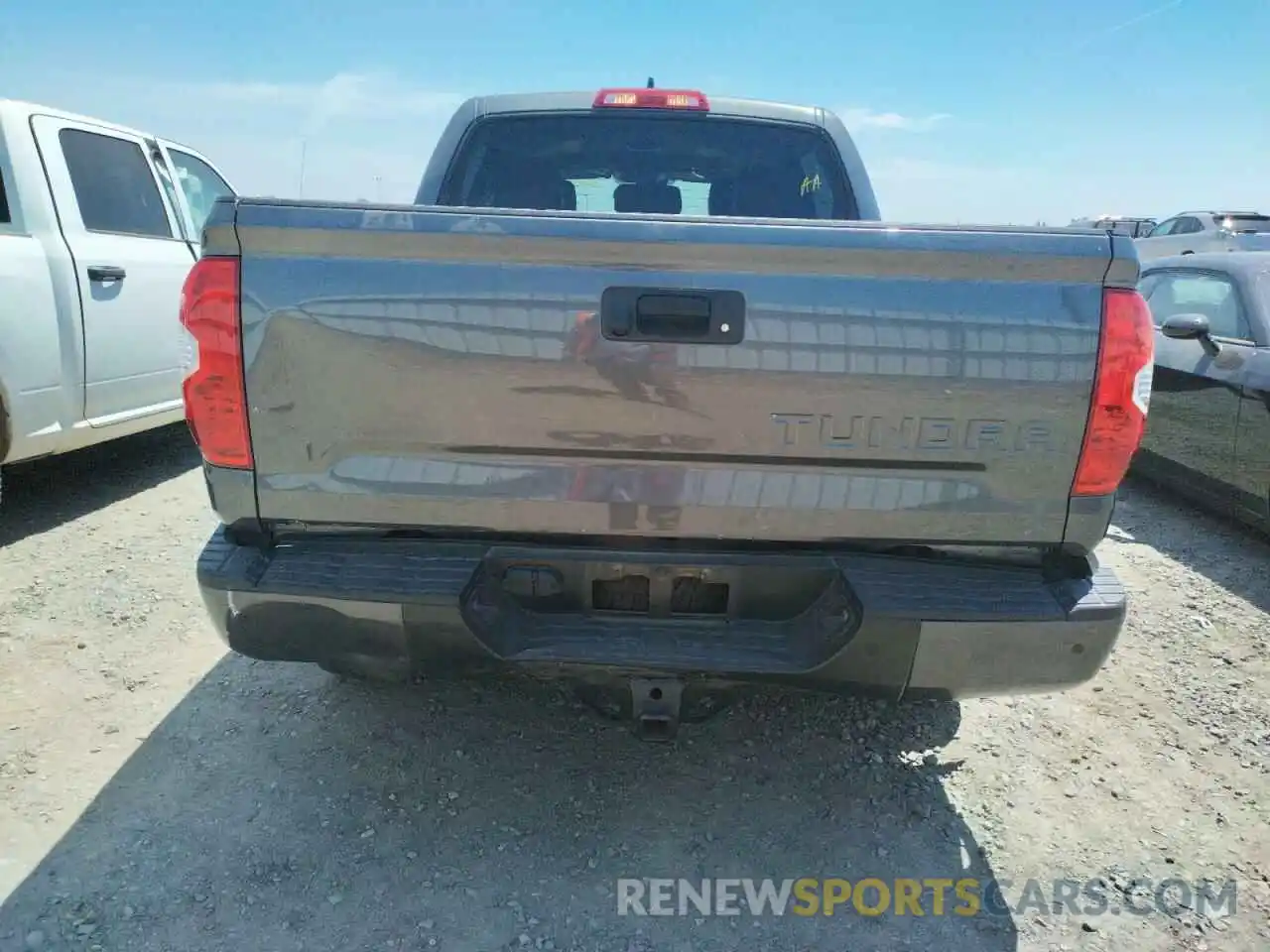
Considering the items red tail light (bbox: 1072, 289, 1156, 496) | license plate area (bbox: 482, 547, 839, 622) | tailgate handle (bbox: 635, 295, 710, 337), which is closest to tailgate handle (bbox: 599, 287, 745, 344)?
tailgate handle (bbox: 635, 295, 710, 337)

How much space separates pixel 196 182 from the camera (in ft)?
20.7

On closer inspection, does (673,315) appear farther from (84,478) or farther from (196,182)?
(196,182)

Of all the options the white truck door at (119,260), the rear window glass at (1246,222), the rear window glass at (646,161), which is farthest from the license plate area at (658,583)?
the rear window glass at (1246,222)

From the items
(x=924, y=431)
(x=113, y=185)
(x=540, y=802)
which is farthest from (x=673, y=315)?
(x=113, y=185)

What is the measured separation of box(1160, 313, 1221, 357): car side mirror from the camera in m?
5.21

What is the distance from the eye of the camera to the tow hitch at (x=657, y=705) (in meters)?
2.22

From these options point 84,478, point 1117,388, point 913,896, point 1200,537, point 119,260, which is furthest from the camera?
point 84,478

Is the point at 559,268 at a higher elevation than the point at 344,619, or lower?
higher

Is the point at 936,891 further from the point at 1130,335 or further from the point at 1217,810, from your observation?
the point at 1130,335

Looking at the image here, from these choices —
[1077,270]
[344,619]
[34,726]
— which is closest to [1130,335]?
[1077,270]

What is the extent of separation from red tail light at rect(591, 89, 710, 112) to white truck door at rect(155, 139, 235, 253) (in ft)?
10.7

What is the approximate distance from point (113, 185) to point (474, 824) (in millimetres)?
4535

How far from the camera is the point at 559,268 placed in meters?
1.99

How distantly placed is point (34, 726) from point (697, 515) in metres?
2.44
